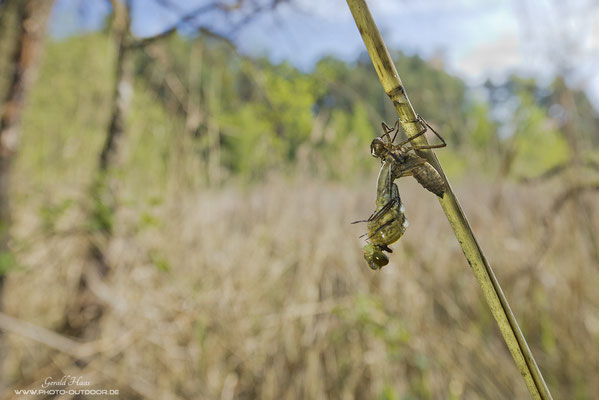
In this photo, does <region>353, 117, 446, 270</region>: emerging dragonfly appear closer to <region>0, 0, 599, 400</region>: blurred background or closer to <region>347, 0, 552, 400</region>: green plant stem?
<region>347, 0, 552, 400</region>: green plant stem

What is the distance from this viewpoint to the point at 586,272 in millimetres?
1804

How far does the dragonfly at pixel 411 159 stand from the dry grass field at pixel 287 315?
125 cm

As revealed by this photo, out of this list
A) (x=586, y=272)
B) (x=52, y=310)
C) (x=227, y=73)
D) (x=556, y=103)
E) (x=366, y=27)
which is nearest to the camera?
(x=366, y=27)

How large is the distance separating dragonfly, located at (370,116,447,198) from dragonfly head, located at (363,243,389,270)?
0.06m

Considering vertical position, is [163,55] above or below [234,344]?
above

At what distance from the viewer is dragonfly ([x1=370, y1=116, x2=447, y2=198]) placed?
22cm

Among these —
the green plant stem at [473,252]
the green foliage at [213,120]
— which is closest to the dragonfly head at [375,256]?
Answer: the green plant stem at [473,252]

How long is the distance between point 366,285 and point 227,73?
1293mm

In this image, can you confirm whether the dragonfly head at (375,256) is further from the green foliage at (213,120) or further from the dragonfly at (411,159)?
the green foliage at (213,120)

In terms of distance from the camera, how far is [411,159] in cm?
30

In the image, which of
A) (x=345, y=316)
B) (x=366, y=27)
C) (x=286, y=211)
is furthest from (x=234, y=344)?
(x=366, y=27)

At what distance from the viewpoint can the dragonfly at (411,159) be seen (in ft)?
0.72

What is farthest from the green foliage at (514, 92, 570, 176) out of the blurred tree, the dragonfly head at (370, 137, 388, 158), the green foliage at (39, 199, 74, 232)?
the blurred tree

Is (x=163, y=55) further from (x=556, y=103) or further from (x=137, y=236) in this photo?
(x=556, y=103)
